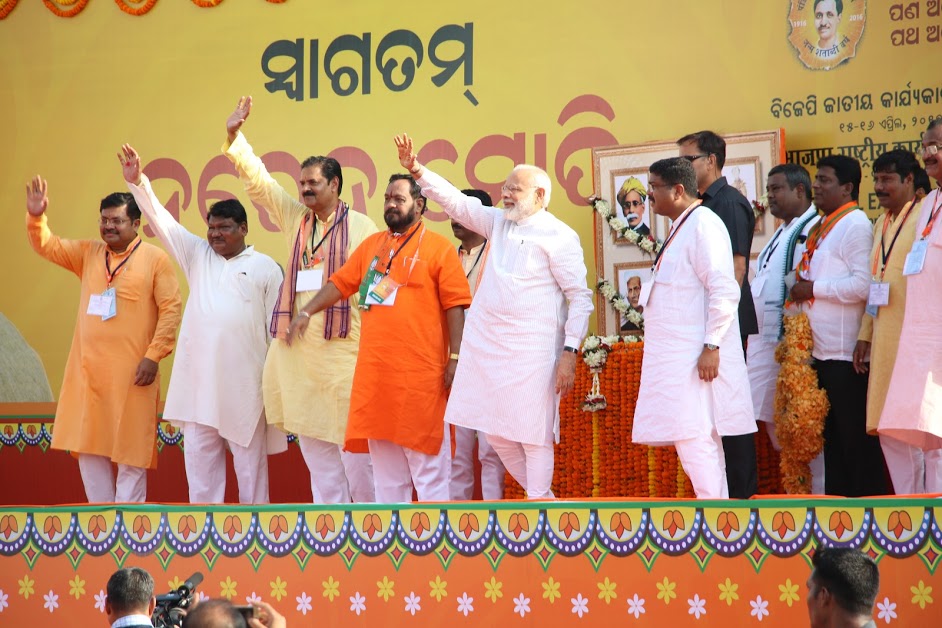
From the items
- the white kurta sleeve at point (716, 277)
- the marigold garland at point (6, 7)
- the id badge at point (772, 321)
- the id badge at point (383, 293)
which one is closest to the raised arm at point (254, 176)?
the id badge at point (383, 293)

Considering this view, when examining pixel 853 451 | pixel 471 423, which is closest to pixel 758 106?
pixel 853 451

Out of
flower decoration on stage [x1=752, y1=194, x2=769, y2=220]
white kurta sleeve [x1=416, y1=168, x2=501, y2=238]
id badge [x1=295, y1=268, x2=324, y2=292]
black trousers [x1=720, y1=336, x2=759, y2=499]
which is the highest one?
flower decoration on stage [x1=752, y1=194, x2=769, y2=220]

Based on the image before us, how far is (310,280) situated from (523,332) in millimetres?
1206

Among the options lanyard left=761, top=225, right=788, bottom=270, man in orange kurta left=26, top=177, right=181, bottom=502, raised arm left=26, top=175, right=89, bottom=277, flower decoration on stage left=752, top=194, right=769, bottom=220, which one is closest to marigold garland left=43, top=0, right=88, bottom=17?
raised arm left=26, top=175, right=89, bottom=277

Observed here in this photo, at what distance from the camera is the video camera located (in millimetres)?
3189

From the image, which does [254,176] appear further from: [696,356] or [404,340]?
[696,356]

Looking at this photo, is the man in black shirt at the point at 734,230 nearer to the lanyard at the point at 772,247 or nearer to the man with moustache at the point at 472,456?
the lanyard at the point at 772,247

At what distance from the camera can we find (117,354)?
19.6 feet

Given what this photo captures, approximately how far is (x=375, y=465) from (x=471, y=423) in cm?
56

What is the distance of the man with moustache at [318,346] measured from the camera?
5.55 metres

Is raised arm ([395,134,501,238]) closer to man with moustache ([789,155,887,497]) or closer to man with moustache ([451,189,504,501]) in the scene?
man with moustache ([451,189,504,501])

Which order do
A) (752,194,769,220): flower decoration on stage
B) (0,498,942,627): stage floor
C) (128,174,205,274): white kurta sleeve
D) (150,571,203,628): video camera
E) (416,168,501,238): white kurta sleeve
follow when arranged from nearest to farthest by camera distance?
(150,571,203,628): video camera
(0,498,942,627): stage floor
(416,168,501,238): white kurta sleeve
(128,174,205,274): white kurta sleeve
(752,194,769,220): flower decoration on stage

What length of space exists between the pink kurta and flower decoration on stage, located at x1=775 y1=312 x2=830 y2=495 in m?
0.39

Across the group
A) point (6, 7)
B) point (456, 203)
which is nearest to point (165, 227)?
point (456, 203)
